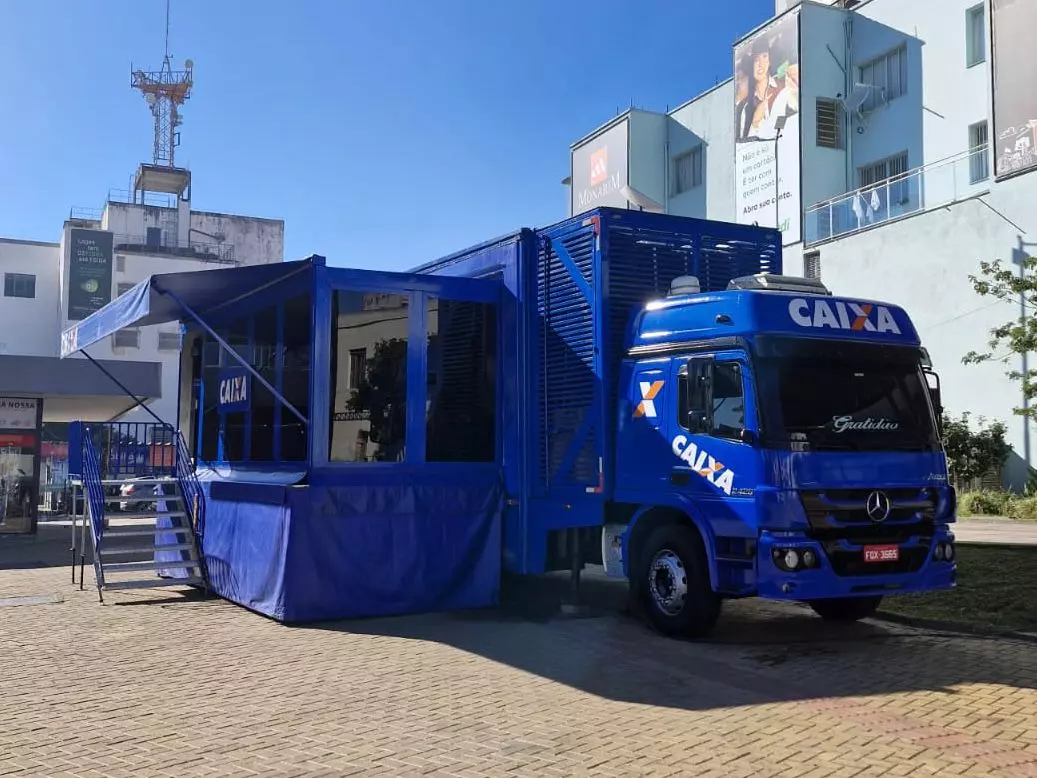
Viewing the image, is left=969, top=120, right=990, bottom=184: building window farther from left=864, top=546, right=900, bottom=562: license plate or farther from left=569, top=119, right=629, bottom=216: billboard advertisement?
left=864, top=546, right=900, bottom=562: license plate

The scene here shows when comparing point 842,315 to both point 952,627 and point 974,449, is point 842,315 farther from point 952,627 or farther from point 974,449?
point 974,449

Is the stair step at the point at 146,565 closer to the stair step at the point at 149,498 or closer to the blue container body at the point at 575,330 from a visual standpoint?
the stair step at the point at 149,498

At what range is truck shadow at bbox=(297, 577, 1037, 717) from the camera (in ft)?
→ 23.0

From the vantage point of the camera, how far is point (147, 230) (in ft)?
223

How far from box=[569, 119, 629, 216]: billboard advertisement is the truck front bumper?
34.2m

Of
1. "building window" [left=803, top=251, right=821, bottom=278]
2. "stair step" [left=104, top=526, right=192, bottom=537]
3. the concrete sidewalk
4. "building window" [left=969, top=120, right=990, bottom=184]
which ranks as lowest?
the concrete sidewalk

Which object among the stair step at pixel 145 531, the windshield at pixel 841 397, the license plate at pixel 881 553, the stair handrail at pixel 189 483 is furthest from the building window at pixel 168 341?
the license plate at pixel 881 553

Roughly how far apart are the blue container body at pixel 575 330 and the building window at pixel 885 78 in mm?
25347

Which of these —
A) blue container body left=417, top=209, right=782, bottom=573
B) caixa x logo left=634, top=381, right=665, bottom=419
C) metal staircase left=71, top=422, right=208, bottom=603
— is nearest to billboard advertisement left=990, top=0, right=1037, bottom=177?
blue container body left=417, top=209, right=782, bottom=573

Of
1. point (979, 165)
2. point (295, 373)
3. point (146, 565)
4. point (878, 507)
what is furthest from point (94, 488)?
point (979, 165)

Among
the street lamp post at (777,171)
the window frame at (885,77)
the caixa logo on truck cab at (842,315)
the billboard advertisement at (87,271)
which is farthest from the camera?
the billboard advertisement at (87,271)

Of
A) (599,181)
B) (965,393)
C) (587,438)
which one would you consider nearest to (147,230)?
(599,181)

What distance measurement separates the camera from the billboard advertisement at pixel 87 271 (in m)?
61.6

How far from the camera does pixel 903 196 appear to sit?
27.7 metres
